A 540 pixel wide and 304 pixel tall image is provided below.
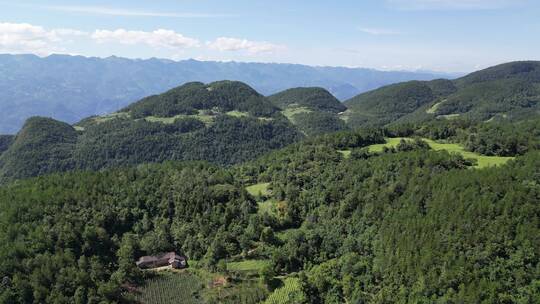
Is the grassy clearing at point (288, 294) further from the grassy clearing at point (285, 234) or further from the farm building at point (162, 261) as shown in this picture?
the farm building at point (162, 261)

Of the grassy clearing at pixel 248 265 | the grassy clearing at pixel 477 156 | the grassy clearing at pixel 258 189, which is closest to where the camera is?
the grassy clearing at pixel 248 265

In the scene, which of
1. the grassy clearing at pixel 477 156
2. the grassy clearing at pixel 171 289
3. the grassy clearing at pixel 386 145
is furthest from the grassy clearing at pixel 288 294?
the grassy clearing at pixel 386 145

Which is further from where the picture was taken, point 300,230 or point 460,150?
point 460,150

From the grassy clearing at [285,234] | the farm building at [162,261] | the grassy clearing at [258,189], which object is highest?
the grassy clearing at [258,189]

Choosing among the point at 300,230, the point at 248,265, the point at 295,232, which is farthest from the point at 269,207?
the point at 248,265

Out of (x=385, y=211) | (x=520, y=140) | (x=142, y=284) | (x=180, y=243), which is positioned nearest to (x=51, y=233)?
(x=142, y=284)

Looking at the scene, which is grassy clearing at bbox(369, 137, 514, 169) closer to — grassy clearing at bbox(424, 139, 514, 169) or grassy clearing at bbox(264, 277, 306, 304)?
grassy clearing at bbox(424, 139, 514, 169)

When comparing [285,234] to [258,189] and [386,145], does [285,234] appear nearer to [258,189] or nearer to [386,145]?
[258,189]
